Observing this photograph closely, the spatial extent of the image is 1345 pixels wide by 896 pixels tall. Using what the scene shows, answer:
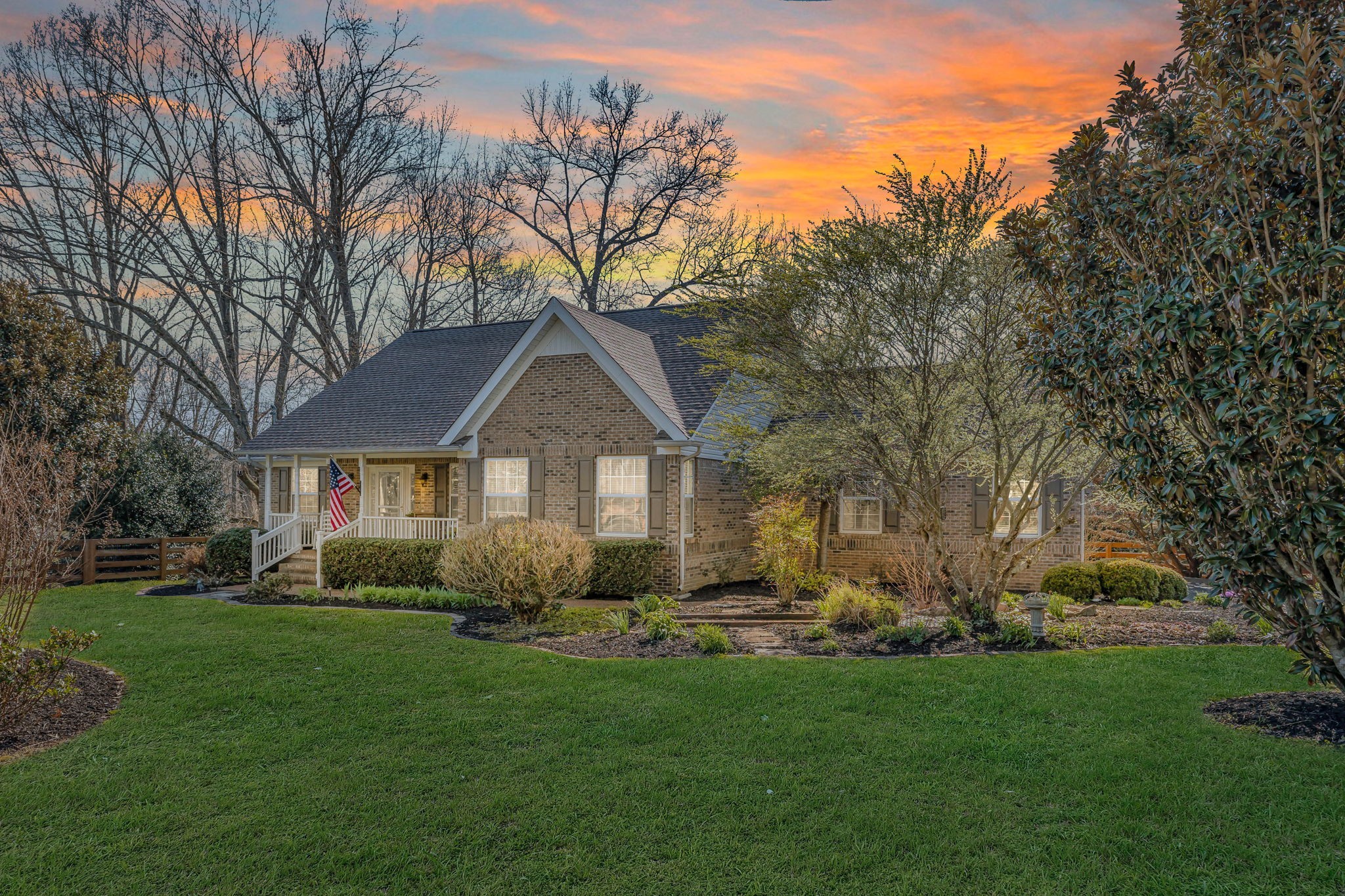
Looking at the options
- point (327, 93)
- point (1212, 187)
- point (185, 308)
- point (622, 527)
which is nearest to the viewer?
point (1212, 187)

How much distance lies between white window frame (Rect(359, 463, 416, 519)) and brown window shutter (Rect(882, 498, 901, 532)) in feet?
36.9

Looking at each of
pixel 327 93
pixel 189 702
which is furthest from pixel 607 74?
pixel 189 702

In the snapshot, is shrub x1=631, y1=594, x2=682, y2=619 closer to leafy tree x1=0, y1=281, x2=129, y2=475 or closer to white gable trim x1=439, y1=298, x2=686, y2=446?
white gable trim x1=439, y1=298, x2=686, y2=446

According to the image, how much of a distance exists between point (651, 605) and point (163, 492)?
1466 cm

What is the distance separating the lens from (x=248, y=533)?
18.2 m

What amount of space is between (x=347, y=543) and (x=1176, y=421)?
15547 mm

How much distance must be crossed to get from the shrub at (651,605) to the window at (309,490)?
1135 centimetres

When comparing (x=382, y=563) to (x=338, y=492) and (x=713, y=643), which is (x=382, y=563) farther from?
(x=713, y=643)

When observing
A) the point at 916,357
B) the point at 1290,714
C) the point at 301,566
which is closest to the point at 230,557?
the point at 301,566

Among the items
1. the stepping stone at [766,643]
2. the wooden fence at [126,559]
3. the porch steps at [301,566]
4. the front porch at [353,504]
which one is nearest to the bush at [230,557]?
the front porch at [353,504]

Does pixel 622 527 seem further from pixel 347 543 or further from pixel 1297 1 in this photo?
pixel 1297 1

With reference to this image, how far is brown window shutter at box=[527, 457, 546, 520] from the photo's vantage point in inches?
Result: 639

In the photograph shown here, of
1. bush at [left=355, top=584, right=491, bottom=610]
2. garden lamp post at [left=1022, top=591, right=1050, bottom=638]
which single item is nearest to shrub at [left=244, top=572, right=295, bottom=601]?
bush at [left=355, top=584, right=491, bottom=610]

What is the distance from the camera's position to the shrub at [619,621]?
1072 cm
